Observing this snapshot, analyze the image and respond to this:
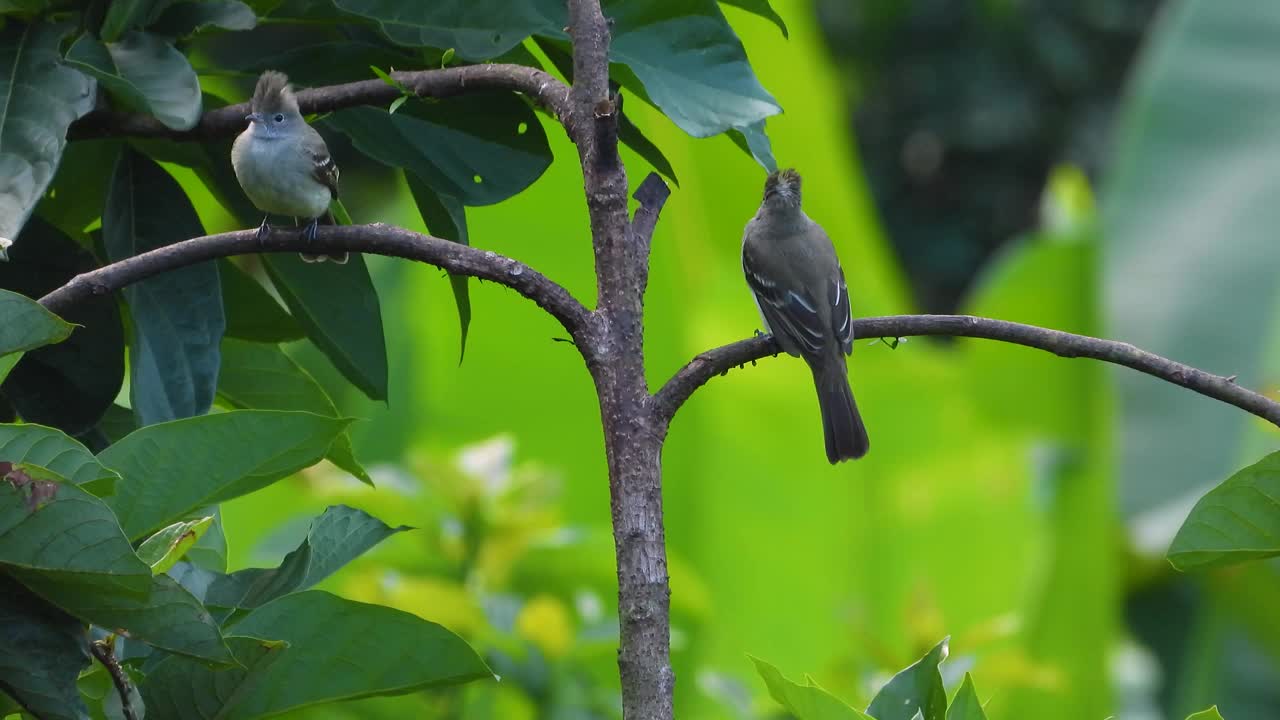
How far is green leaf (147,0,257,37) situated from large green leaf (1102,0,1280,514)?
17.5 feet

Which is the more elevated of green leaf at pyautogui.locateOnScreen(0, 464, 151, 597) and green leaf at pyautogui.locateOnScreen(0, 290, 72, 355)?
green leaf at pyautogui.locateOnScreen(0, 290, 72, 355)

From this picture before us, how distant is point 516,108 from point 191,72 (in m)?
0.35

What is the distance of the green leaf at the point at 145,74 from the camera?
1.33 metres

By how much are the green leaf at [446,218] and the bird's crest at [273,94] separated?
0.52ft

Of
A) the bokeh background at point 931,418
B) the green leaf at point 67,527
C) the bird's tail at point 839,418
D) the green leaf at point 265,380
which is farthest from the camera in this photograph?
the bokeh background at point 931,418

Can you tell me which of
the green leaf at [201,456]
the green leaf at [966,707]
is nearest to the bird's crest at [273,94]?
the green leaf at [201,456]

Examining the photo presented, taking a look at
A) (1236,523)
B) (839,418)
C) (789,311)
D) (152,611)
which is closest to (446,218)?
(152,611)

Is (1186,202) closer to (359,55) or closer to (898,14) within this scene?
(359,55)

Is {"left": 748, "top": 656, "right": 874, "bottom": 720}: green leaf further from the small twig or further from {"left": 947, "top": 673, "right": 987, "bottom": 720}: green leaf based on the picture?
the small twig

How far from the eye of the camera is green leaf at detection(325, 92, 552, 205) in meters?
1.52

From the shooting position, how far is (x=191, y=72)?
1.41 metres

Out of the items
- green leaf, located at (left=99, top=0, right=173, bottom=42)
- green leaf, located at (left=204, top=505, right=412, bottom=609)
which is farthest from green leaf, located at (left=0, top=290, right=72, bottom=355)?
green leaf, located at (left=99, top=0, right=173, bottom=42)

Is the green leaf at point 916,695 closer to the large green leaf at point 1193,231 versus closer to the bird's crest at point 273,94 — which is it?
the bird's crest at point 273,94

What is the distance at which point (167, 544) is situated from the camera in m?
1.24
